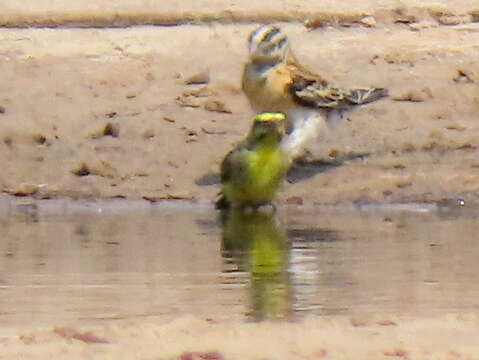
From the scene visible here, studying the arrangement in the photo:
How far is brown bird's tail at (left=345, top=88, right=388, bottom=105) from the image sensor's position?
13.2 m

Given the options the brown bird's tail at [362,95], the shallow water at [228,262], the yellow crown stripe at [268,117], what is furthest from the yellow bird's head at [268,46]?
the shallow water at [228,262]

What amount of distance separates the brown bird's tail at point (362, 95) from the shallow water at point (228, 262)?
123cm

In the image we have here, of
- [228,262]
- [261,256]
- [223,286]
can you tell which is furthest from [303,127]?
[223,286]

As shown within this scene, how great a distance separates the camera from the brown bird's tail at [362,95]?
13176 millimetres

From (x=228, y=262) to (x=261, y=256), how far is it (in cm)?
34

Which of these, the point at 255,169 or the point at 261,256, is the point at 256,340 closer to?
the point at 261,256

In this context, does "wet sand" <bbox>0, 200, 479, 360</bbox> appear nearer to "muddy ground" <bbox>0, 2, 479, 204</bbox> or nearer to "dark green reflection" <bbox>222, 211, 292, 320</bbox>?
"dark green reflection" <bbox>222, 211, 292, 320</bbox>

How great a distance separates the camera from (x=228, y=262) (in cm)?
955

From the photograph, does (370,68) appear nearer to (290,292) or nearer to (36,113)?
(36,113)

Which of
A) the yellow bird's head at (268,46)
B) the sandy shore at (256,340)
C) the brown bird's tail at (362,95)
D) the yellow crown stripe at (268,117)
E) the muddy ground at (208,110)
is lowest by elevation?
the muddy ground at (208,110)

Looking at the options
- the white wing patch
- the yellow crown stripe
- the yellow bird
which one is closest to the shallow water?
the yellow bird

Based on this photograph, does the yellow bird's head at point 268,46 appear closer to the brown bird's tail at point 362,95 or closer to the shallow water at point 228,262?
the brown bird's tail at point 362,95

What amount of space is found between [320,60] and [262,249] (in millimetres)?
4418

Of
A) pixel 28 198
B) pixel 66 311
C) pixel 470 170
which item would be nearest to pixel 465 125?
pixel 470 170
